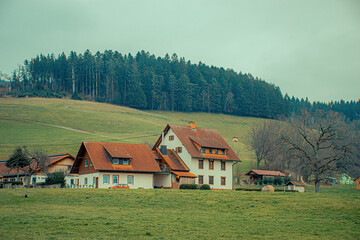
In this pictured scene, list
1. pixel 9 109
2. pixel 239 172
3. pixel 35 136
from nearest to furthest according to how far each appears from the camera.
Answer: pixel 239 172, pixel 35 136, pixel 9 109

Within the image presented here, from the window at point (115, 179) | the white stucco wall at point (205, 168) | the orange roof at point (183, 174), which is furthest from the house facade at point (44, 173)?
the orange roof at point (183, 174)

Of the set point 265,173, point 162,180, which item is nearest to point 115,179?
point 162,180

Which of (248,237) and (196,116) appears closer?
(248,237)

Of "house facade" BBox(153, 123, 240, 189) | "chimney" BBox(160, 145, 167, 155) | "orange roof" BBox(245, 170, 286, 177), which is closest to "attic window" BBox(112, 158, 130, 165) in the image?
"chimney" BBox(160, 145, 167, 155)

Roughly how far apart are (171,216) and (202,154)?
3621 centimetres

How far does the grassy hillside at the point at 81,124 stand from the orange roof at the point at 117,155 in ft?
87.9

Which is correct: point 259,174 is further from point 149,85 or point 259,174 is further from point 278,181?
point 149,85

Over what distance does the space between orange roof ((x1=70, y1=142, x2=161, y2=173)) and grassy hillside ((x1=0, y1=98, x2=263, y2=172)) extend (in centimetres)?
2680

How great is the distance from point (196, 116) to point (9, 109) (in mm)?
72211

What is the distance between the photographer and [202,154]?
201ft

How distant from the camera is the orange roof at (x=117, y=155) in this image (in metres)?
52.3

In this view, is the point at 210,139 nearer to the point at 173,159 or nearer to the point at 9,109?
the point at 173,159

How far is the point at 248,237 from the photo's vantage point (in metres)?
19.1

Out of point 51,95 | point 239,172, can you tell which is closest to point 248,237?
point 239,172
